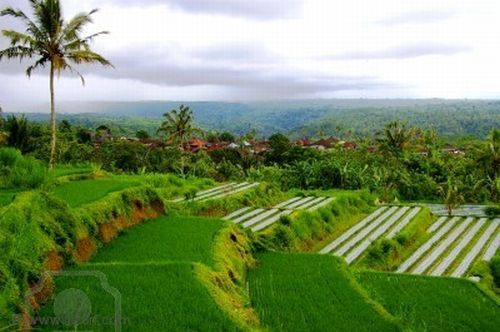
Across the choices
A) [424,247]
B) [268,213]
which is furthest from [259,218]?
[424,247]

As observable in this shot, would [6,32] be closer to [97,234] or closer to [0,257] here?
[97,234]

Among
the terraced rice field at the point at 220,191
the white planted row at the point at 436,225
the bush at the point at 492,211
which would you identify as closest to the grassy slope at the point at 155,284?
the terraced rice field at the point at 220,191

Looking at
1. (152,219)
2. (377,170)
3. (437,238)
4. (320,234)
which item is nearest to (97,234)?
(152,219)

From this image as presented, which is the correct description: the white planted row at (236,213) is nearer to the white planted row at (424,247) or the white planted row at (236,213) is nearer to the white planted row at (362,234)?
the white planted row at (362,234)

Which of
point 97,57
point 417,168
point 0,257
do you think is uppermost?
point 97,57

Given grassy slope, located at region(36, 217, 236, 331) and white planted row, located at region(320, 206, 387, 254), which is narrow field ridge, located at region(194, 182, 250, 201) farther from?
grassy slope, located at region(36, 217, 236, 331)

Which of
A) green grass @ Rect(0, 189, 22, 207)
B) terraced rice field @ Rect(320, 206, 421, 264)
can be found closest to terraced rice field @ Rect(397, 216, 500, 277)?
terraced rice field @ Rect(320, 206, 421, 264)
